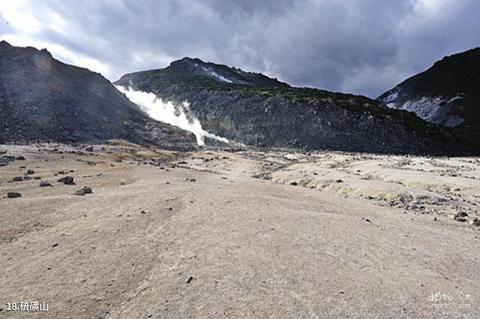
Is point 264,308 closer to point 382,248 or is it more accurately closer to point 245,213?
point 382,248

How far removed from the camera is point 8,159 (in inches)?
1313

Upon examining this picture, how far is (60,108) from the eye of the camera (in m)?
74.4

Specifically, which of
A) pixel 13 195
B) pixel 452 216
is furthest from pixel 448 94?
pixel 13 195

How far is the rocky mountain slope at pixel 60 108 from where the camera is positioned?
63.5 metres

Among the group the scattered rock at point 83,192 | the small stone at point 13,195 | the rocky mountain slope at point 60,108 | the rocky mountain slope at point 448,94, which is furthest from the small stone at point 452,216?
the rocky mountain slope at point 448,94

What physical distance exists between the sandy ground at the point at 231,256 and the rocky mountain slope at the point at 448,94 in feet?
396

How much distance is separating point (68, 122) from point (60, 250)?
6799cm

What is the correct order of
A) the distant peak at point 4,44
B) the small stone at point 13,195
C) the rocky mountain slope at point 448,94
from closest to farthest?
the small stone at point 13,195 → the distant peak at point 4,44 → the rocky mountain slope at point 448,94

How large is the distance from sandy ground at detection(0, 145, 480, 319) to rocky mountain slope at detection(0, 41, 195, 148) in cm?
4911

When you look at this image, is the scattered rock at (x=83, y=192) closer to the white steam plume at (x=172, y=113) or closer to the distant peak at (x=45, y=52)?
the white steam plume at (x=172, y=113)

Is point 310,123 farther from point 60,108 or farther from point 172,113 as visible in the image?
point 60,108

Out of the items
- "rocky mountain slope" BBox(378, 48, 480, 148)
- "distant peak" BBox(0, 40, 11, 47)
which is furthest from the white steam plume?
"rocky mountain slope" BBox(378, 48, 480, 148)

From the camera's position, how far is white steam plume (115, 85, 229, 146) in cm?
9062

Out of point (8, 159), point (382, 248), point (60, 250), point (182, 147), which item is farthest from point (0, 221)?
point (182, 147)
